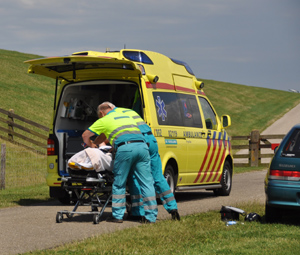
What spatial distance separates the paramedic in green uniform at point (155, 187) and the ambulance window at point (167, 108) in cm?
166

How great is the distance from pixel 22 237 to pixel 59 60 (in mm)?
3931

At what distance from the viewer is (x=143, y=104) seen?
455 inches

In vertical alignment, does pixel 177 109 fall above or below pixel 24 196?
above

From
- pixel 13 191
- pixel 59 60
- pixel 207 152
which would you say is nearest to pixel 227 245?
pixel 59 60

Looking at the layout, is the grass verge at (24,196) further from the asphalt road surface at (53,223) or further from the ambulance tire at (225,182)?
the ambulance tire at (225,182)

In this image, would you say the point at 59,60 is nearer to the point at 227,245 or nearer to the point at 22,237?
the point at 22,237

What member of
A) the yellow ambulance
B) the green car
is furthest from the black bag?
the yellow ambulance

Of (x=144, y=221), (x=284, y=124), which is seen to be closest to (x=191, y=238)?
(x=144, y=221)

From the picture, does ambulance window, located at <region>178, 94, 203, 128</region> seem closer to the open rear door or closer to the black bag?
the open rear door

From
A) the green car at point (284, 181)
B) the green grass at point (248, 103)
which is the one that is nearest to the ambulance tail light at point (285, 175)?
the green car at point (284, 181)

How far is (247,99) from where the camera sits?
59531 millimetres

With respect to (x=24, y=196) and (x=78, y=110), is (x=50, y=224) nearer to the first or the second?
(x=78, y=110)

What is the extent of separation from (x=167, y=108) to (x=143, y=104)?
93 cm

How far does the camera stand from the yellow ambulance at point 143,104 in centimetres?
1174
